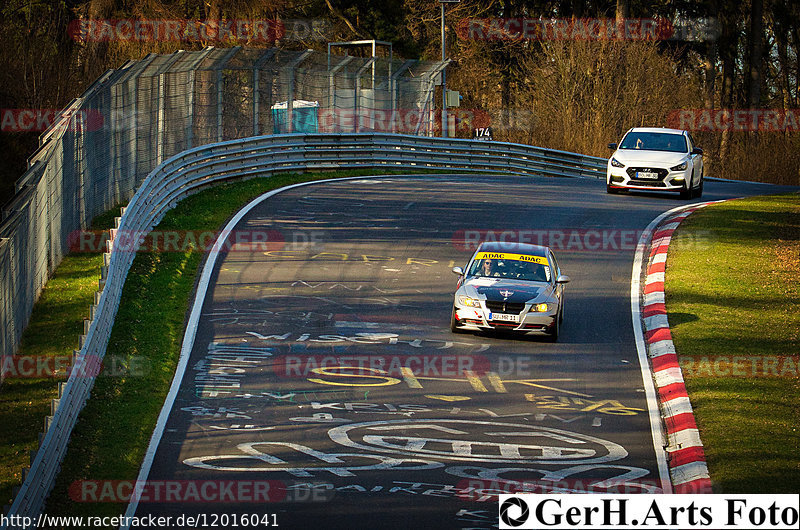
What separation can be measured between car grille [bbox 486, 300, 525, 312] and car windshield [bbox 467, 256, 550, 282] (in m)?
0.85

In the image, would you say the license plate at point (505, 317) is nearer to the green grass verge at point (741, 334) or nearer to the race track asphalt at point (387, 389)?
the race track asphalt at point (387, 389)

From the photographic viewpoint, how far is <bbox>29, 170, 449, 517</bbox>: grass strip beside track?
10134 millimetres

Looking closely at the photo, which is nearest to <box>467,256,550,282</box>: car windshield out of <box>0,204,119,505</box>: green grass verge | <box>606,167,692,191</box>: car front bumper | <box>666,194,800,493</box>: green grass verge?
<box>666,194,800,493</box>: green grass verge

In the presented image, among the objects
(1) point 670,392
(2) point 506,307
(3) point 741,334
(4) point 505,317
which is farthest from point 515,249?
(1) point 670,392

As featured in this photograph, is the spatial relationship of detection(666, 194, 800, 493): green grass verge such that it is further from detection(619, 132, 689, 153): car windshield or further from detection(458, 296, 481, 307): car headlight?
detection(619, 132, 689, 153): car windshield

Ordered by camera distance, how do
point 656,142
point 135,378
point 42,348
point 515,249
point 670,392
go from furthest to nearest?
point 656,142 → point 515,249 → point 42,348 → point 135,378 → point 670,392

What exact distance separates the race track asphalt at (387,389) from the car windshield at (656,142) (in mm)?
6442

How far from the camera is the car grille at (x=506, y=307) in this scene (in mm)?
15102

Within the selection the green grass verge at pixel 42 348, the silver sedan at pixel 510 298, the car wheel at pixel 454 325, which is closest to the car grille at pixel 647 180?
the silver sedan at pixel 510 298

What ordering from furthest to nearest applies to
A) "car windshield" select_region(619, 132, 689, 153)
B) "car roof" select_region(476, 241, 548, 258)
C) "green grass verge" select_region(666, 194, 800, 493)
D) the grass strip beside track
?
"car windshield" select_region(619, 132, 689, 153) → "car roof" select_region(476, 241, 548, 258) → "green grass verge" select_region(666, 194, 800, 493) → the grass strip beside track

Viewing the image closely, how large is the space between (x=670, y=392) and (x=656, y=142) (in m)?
16.6

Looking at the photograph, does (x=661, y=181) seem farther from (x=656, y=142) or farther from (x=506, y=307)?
(x=506, y=307)

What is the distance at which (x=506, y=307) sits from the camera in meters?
15.2

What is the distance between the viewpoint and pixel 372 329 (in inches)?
610
